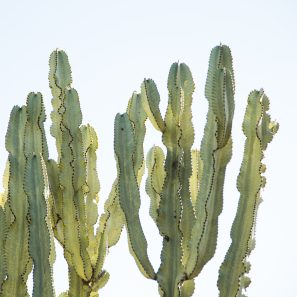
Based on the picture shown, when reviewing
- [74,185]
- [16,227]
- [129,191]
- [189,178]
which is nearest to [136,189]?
[129,191]

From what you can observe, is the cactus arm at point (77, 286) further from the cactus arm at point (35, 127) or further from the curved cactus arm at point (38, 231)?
the cactus arm at point (35, 127)

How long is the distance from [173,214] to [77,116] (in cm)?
80

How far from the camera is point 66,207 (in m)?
4.29

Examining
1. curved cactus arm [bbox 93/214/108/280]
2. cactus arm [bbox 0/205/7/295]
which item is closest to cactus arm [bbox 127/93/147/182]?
curved cactus arm [bbox 93/214/108/280]

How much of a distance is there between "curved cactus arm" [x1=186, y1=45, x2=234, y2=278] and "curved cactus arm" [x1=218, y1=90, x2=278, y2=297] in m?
0.09

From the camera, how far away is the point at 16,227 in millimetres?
4125

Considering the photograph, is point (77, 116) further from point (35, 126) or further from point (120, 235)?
point (120, 235)

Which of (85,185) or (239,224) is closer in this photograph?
(239,224)

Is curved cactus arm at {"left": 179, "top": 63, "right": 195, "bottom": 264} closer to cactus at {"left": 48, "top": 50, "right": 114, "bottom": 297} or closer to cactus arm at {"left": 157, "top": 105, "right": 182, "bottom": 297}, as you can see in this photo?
cactus arm at {"left": 157, "top": 105, "right": 182, "bottom": 297}

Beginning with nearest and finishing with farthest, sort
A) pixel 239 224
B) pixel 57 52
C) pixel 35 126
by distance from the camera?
pixel 239 224 → pixel 35 126 → pixel 57 52

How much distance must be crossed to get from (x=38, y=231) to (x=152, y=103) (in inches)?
36.2

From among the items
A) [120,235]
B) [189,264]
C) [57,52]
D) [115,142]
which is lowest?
[189,264]

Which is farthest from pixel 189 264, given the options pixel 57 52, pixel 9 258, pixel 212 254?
pixel 57 52

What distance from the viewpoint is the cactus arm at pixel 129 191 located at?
407cm
